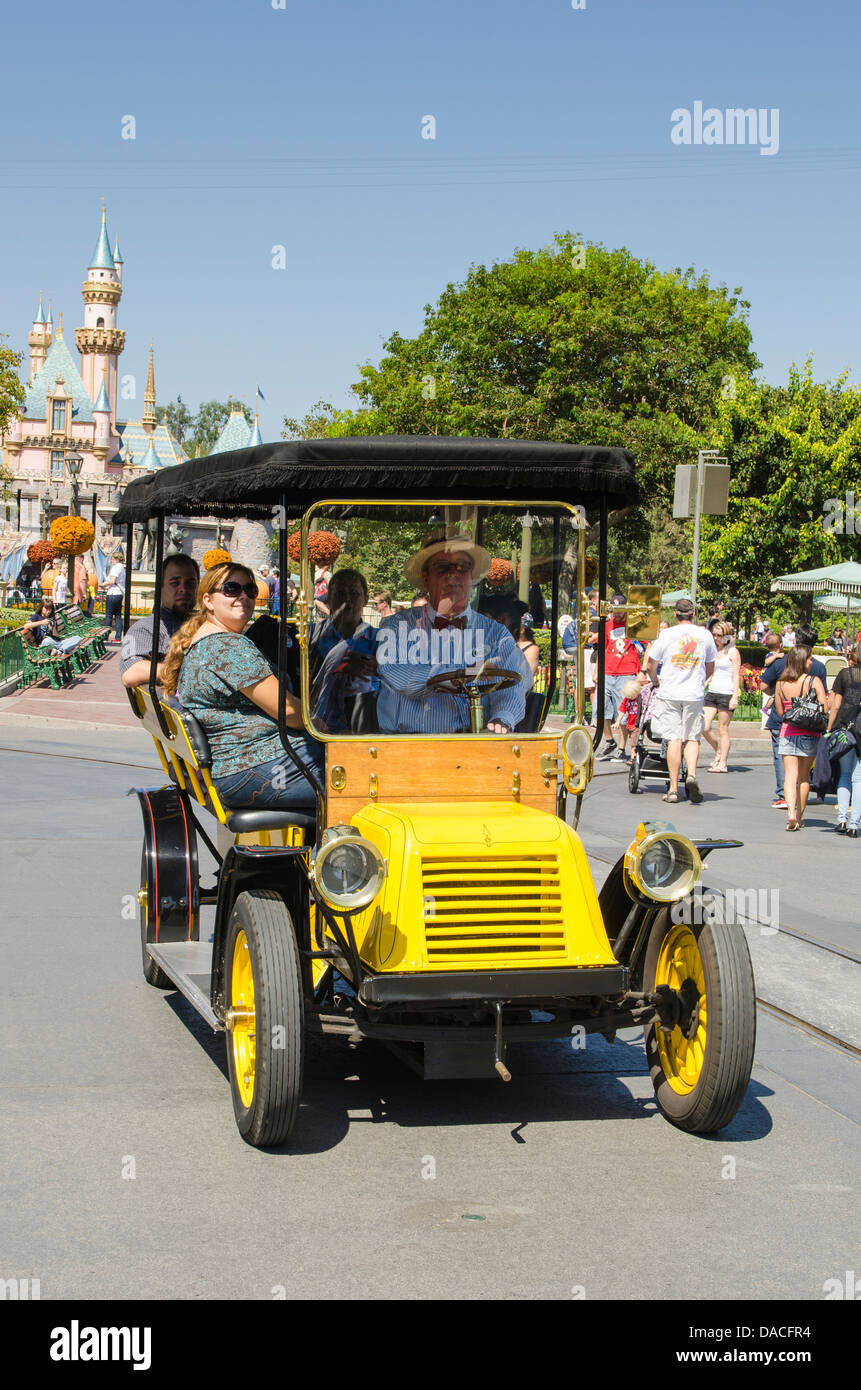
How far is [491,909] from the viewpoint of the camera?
493cm

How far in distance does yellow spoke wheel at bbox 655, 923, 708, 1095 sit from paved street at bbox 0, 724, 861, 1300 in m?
0.19

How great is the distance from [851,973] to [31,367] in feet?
396

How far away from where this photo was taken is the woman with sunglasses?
573 cm

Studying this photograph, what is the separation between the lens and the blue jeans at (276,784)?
5.67m

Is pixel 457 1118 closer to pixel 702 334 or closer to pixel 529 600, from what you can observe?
pixel 529 600

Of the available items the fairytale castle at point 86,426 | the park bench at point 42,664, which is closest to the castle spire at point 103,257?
the fairytale castle at point 86,426

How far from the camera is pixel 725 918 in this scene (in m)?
5.01

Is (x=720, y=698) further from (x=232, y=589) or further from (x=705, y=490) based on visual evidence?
(x=232, y=589)

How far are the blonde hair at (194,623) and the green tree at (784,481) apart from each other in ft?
106

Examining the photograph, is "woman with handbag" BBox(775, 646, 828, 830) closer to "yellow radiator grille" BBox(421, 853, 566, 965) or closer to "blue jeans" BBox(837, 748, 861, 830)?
"blue jeans" BBox(837, 748, 861, 830)

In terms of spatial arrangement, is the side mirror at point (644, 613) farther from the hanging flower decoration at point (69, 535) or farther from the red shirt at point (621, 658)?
the hanging flower decoration at point (69, 535)

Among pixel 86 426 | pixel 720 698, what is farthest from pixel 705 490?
pixel 86 426

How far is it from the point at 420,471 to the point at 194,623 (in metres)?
1.53

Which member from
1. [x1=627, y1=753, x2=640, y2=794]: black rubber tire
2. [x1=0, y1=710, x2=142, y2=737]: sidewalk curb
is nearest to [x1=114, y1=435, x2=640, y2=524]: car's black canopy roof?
[x1=627, y1=753, x2=640, y2=794]: black rubber tire
